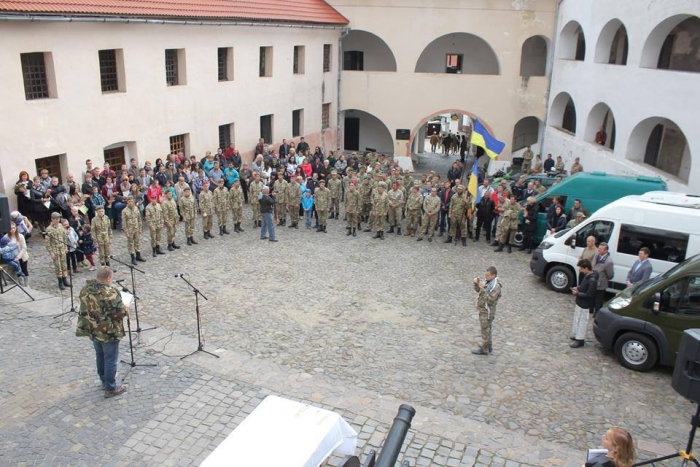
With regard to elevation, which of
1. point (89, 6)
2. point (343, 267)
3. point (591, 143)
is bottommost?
point (343, 267)

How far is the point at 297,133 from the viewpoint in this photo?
94.0 feet

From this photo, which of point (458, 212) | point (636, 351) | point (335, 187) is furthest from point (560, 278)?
point (335, 187)

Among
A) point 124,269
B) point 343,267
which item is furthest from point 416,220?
point 124,269

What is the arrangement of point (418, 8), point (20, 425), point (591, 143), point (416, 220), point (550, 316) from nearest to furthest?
point (20, 425)
point (550, 316)
point (416, 220)
point (591, 143)
point (418, 8)

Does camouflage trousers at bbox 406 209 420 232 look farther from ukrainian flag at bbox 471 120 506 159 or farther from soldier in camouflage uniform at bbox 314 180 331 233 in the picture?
ukrainian flag at bbox 471 120 506 159

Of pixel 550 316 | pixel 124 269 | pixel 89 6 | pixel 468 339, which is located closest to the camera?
pixel 468 339

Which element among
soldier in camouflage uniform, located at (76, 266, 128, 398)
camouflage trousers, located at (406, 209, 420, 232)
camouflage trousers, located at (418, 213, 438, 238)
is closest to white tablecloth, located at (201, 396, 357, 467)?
soldier in camouflage uniform, located at (76, 266, 128, 398)

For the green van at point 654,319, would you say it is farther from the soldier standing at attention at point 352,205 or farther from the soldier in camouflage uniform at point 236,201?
the soldier in camouflage uniform at point 236,201

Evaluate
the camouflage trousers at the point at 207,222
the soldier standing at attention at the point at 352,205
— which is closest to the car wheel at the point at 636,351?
the soldier standing at attention at the point at 352,205

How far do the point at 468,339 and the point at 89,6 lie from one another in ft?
46.2

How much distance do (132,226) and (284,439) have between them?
984cm

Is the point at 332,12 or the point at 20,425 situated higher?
the point at 332,12

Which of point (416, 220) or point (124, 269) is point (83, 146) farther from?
point (416, 220)

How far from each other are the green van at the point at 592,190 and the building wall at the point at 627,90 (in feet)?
4.38
